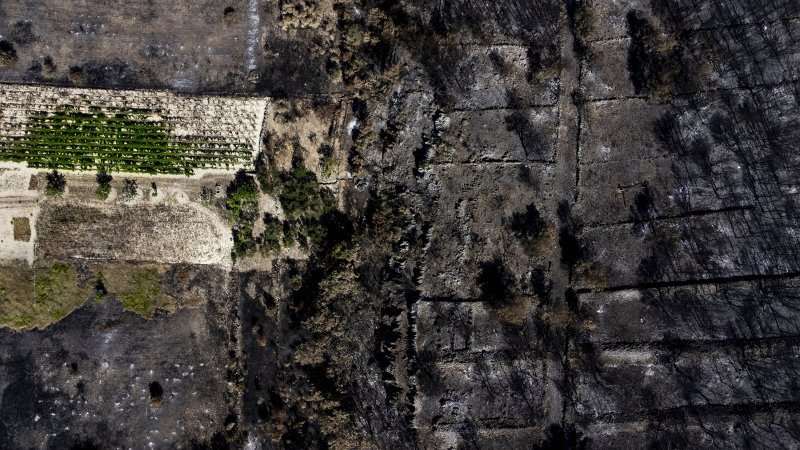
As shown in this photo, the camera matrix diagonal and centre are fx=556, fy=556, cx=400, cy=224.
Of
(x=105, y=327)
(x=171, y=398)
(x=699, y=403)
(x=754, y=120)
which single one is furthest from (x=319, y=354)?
(x=754, y=120)

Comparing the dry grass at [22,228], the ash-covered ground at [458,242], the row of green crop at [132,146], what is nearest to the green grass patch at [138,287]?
the ash-covered ground at [458,242]

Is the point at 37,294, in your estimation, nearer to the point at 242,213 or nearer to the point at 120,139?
the point at 120,139

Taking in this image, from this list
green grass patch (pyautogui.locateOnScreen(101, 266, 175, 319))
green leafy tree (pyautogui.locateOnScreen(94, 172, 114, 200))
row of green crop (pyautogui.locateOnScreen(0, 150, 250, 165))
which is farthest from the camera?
green grass patch (pyautogui.locateOnScreen(101, 266, 175, 319))

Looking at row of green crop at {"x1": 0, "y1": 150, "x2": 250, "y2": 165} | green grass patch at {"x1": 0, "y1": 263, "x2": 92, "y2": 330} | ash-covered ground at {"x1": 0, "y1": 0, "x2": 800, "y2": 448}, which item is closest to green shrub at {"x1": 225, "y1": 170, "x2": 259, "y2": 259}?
ash-covered ground at {"x1": 0, "y1": 0, "x2": 800, "y2": 448}

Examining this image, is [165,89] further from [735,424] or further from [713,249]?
[735,424]

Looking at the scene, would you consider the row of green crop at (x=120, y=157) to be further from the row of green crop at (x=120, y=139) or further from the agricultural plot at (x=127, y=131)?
the row of green crop at (x=120, y=139)

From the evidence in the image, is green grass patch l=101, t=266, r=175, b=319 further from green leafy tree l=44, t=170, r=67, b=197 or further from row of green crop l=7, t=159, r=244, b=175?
row of green crop l=7, t=159, r=244, b=175
